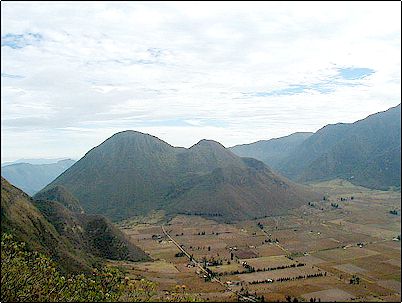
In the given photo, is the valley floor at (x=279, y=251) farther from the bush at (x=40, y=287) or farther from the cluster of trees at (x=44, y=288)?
the bush at (x=40, y=287)

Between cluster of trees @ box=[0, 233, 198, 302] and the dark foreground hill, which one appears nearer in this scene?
cluster of trees @ box=[0, 233, 198, 302]

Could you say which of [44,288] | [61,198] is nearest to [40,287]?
[44,288]

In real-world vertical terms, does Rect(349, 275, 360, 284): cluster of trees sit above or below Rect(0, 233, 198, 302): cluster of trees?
below

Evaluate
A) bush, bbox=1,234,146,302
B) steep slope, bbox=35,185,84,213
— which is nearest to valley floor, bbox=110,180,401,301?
steep slope, bbox=35,185,84,213

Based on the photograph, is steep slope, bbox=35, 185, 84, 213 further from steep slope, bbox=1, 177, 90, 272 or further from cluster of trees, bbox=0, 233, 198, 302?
cluster of trees, bbox=0, 233, 198, 302

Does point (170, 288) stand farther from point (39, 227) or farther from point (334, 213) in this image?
point (334, 213)

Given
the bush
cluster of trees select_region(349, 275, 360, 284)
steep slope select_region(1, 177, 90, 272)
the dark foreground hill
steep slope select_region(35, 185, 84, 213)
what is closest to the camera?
the bush

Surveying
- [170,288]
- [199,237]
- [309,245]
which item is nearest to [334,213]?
[309,245]
